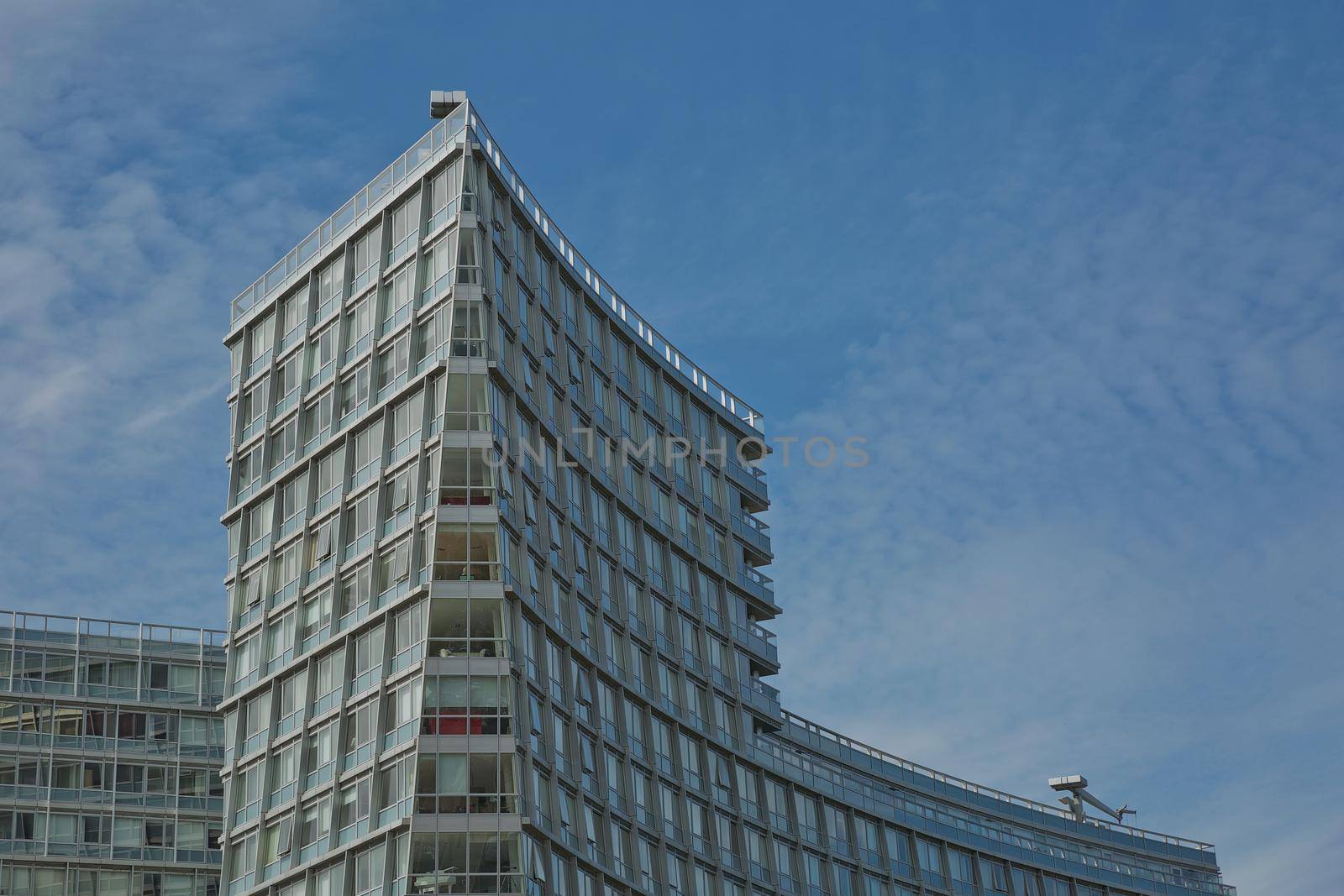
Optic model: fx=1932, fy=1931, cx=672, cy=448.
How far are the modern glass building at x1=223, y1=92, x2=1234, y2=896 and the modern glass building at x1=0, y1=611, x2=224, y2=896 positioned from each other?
438 inches

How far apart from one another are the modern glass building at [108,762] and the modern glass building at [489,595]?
438 inches

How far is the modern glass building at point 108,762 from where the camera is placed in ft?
307

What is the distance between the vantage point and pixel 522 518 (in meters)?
81.9

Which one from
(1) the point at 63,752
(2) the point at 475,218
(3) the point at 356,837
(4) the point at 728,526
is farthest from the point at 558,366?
(1) the point at 63,752

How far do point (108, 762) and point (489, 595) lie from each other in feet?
95.6

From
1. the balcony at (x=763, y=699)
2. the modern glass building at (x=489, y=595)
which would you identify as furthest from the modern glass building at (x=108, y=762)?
the balcony at (x=763, y=699)

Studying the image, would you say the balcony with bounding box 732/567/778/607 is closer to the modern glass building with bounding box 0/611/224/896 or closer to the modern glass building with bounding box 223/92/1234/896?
the modern glass building with bounding box 223/92/1234/896

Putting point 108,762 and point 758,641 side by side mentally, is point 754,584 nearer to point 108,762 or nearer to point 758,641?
point 758,641

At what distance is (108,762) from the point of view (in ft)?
315

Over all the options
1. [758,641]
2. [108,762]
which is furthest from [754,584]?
[108,762]

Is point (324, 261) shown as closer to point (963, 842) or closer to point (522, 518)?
point (522, 518)

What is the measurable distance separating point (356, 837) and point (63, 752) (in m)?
25.7

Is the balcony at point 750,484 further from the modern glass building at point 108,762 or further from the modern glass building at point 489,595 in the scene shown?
the modern glass building at point 108,762

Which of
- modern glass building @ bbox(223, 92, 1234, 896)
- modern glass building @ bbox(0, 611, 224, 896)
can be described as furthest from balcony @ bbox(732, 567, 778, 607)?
modern glass building @ bbox(0, 611, 224, 896)
